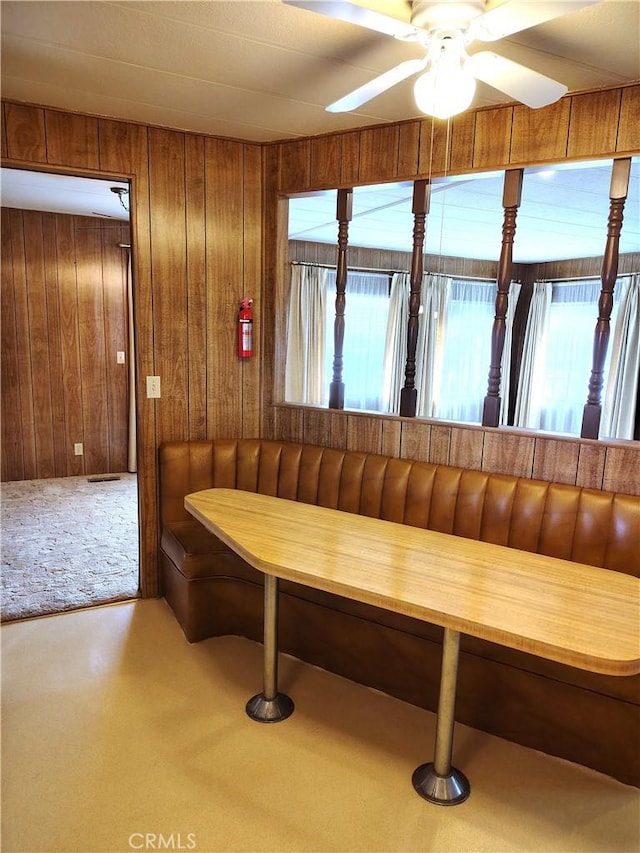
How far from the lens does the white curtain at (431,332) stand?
6797 mm

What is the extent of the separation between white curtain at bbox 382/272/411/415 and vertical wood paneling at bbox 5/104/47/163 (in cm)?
441

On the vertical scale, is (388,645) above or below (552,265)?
below

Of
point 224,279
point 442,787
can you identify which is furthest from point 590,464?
point 224,279

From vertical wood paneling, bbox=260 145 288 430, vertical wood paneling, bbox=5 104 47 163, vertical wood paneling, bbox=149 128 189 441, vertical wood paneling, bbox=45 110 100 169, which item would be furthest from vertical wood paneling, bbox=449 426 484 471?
vertical wood paneling, bbox=5 104 47 163

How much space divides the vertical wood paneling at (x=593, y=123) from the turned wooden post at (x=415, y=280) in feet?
2.11

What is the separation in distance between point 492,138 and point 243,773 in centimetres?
267

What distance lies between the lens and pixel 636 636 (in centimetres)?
138

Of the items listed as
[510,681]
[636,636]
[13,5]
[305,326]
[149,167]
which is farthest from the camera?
[305,326]

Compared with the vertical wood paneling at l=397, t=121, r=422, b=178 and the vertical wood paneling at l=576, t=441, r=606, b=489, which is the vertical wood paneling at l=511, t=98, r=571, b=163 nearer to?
the vertical wood paneling at l=397, t=121, r=422, b=178

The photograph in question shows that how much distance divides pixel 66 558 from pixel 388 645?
2270 mm

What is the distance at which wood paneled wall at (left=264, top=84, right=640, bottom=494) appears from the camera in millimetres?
2270

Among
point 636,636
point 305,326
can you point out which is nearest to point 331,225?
point 305,326

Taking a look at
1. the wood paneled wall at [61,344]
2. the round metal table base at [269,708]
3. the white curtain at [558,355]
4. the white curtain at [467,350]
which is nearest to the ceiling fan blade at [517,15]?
the round metal table base at [269,708]

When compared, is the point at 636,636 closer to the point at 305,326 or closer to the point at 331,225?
the point at 331,225
